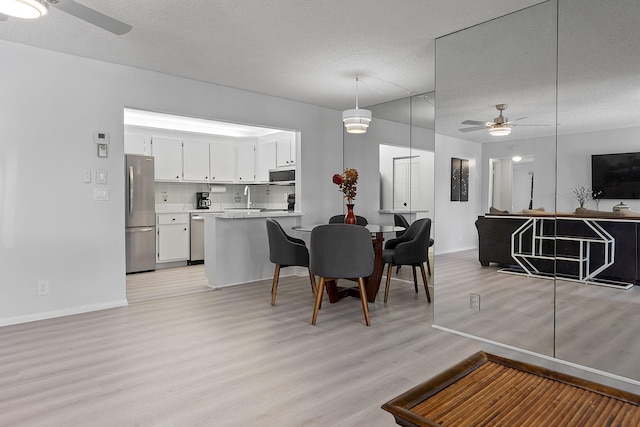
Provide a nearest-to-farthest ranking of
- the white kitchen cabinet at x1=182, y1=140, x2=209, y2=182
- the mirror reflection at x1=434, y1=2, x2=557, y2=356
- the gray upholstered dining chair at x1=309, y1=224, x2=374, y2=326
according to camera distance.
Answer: the mirror reflection at x1=434, y1=2, x2=557, y2=356, the gray upholstered dining chair at x1=309, y1=224, x2=374, y2=326, the white kitchen cabinet at x1=182, y1=140, x2=209, y2=182

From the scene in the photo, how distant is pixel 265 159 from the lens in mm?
7355

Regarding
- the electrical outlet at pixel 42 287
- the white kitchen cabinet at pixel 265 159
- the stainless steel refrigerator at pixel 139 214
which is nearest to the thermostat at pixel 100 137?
the electrical outlet at pixel 42 287

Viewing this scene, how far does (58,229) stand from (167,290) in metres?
1.47

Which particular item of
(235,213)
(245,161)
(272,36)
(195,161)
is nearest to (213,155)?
(195,161)

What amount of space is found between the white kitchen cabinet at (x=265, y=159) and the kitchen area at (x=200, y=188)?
2 centimetres

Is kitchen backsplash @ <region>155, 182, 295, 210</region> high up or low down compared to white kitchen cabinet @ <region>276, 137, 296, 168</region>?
down

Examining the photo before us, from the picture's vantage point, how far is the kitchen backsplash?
7.00m

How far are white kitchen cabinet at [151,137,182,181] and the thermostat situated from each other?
99.4 inches

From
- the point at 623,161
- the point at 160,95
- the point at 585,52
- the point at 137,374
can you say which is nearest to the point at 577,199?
the point at 623,161

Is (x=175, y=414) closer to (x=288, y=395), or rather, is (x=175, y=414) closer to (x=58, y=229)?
(x=288, y=395)

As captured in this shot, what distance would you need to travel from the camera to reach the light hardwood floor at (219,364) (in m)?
2.06

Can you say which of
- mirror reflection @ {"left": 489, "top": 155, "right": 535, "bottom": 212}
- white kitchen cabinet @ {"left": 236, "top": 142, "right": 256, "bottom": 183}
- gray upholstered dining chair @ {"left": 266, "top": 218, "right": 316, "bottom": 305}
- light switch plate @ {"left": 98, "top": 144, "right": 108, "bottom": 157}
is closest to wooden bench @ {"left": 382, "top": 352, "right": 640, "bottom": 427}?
mirror reflection @ {"left": 489, "top": 155, "right": 535, "bottom": 212}

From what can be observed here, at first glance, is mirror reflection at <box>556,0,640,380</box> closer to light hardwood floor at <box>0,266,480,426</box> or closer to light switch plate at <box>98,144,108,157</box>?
light hardwood floor at <box>0,266,480,426</box>

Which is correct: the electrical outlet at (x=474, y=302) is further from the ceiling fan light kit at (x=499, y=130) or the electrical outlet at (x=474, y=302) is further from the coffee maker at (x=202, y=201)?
the coffee maker at (x=202, y=201)
